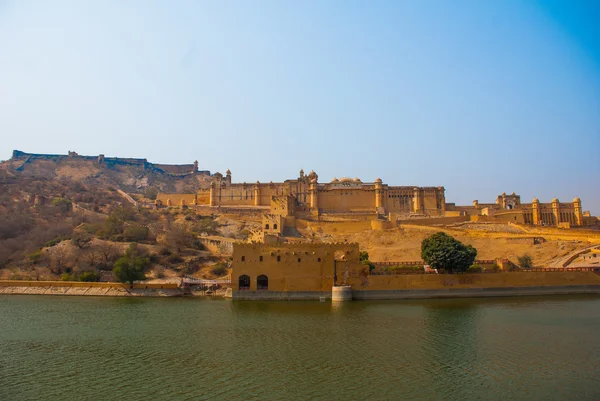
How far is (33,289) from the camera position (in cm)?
3453

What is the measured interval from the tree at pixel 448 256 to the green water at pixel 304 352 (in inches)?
168

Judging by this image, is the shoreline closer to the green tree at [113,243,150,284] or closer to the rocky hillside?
the green tree at [113,243,150,284]

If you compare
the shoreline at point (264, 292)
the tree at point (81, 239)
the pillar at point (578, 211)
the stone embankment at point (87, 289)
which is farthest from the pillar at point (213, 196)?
the pillar at point (578, 211)

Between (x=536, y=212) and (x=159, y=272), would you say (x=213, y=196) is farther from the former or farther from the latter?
(x=536, y=212)

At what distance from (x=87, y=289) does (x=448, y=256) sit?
80.9ft

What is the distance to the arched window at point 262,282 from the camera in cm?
2973

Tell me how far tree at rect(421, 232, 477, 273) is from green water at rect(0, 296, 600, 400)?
4.26 metres

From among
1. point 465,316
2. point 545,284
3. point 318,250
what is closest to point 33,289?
point 318,250

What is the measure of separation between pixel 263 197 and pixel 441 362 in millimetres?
52237

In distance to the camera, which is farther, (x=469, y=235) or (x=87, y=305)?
(x=469, y=235)

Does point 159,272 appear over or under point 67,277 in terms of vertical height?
over

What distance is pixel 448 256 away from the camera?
3025cm

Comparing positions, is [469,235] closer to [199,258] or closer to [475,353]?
[199,258]

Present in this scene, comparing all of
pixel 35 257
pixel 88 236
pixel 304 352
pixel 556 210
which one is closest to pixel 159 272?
pixel 88 236
